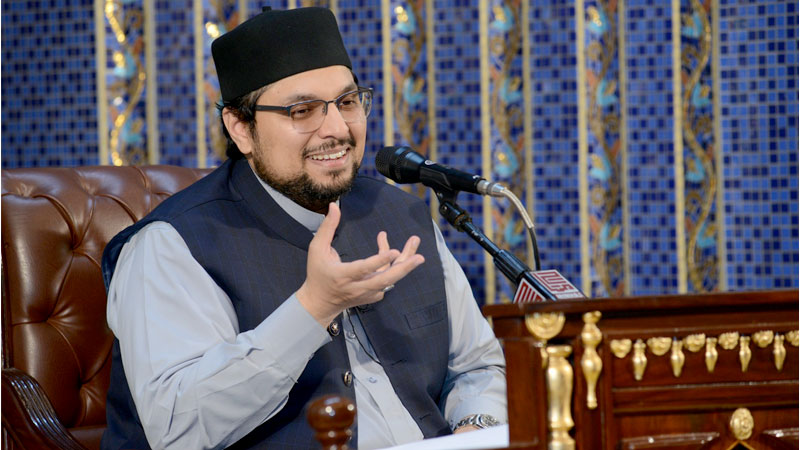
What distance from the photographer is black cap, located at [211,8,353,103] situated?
2.30 metres

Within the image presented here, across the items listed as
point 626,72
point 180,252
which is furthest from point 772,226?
point 180,252

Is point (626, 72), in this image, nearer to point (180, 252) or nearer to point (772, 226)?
point (772, 226)

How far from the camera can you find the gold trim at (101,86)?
13.1 feet

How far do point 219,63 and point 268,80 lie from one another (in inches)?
8.0

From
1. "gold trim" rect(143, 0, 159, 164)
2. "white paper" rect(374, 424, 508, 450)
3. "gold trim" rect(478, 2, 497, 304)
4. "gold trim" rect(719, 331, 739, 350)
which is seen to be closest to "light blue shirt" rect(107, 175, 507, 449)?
"white paper" rect(374, 424, 508, 450)

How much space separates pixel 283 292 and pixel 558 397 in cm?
108

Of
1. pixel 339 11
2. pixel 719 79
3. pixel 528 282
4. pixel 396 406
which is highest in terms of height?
pixel 339 11

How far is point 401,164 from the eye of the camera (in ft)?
7.02

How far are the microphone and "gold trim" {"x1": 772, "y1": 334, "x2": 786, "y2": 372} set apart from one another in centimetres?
73

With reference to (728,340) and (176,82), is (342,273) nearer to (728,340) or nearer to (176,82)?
(728,340)

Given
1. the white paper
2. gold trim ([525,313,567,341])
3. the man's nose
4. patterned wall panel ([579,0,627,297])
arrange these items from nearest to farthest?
gold trim ([525,313,567,341]), the white paper, the man's nose, patterned wall panel ([579,0,627,297])

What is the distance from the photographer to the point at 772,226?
3.80 m

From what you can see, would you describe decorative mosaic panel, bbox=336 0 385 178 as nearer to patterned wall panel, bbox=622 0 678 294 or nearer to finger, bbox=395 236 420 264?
patterned wall panel, bbox=622 0 678 294

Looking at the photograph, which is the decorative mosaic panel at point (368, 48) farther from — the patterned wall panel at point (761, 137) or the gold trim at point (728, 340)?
the gold trim at point (728, 340)
